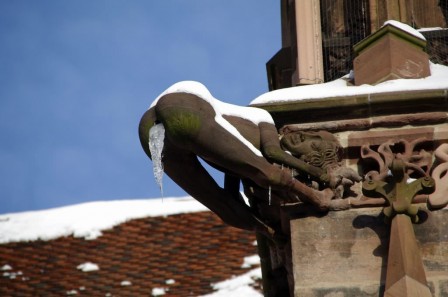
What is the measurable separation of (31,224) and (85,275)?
1.09 meters

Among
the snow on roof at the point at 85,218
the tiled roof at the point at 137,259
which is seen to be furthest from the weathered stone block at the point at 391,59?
the snow on roof at the point at 85,218

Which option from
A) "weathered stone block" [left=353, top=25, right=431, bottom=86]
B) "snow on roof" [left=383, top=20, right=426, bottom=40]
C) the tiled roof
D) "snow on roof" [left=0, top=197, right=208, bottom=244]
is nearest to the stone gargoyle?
"weathered stone block" [left=353, top=25, right=431, bottom=86]

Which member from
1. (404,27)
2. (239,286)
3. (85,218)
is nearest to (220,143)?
(404,27)

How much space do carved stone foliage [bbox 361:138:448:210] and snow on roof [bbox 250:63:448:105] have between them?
29 centimetres

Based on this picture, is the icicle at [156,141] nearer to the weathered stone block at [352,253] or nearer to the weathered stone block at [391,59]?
the weathered stone block at [352,253]

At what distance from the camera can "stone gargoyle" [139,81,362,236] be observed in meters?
10.6

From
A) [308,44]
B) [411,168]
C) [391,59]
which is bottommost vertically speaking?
[411,168]

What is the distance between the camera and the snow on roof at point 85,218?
56.9 feet

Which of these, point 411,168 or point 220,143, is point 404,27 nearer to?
point 411,168

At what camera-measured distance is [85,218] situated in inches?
698

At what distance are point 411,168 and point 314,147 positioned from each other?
0.51m

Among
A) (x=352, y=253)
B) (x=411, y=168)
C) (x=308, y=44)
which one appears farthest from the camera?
(x=308, y=44)

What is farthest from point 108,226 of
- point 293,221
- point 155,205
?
point 293,221

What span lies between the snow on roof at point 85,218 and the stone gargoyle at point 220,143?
20.3 feet
